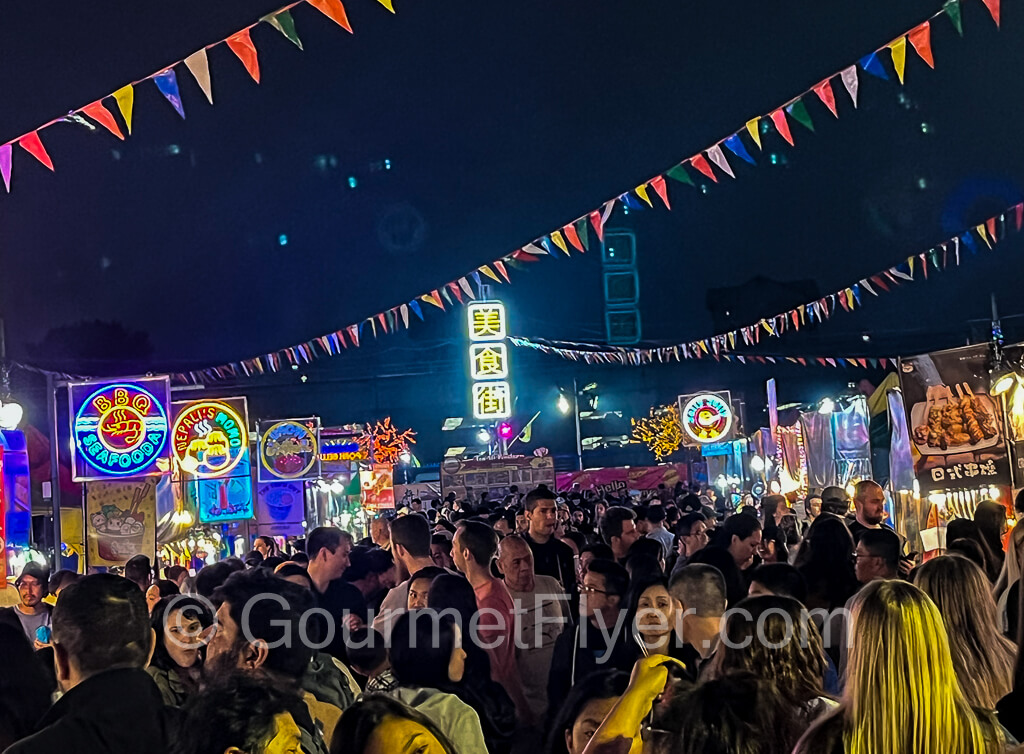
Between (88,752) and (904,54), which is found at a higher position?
(904,54)

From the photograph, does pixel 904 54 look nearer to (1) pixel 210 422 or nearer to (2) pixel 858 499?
(2) pixel 858 499

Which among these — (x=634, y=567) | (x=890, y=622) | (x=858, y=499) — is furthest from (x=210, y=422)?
(x=890, y=622)

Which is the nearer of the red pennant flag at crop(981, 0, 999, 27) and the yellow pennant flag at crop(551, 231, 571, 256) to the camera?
the red pennant flag at crop(981, 0, 999, 27)

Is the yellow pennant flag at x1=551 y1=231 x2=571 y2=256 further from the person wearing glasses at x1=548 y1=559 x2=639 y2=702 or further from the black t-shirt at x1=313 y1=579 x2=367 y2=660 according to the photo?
the person wearing glasses at x1=548 y1=559 x2=639 y2=702

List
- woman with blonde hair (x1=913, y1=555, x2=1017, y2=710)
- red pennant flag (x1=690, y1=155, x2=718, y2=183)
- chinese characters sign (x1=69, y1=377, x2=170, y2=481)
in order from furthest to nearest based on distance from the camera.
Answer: chinese characters sign (x1=69, y1=377, x2=170, y2=481) → red pennant flag (x1=690, y1=155, x2=718, y2=183) → woman with blonde hair (x1=913, y1=555, x2=1017, y2=710)

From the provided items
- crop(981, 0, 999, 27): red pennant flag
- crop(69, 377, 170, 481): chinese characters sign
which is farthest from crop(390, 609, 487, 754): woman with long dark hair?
crop(69, 377, 170, 481): chinese characters sign

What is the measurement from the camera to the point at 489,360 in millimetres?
39875

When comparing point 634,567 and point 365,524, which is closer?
point 634,567

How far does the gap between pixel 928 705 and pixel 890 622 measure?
0.23 metres

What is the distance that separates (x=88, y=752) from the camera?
3.27m

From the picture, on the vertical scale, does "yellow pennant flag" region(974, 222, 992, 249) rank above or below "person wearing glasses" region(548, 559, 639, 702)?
above

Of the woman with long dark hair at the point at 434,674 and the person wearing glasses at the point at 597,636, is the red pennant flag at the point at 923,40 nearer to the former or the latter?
the person wearing glasses at the point at 597,636

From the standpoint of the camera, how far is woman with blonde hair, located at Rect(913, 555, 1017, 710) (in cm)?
434

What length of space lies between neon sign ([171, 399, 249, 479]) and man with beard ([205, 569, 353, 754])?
14.9 meters
